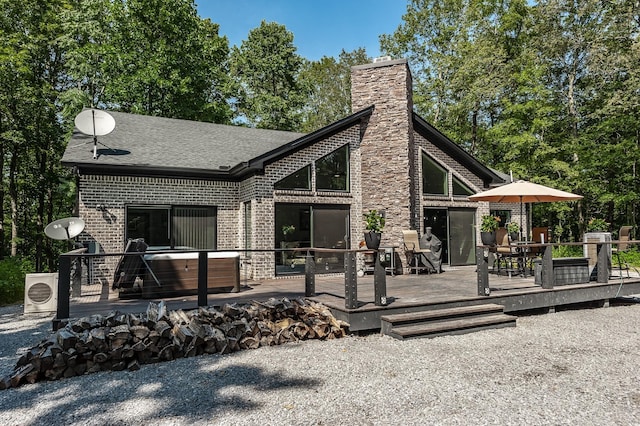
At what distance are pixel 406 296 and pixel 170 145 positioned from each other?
743 cm

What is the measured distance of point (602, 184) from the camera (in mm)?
17953

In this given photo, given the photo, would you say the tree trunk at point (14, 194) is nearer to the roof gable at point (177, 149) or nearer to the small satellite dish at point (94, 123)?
the roof gable at point (177, 149)

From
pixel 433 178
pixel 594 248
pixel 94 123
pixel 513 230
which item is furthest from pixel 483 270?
pixel 94 123

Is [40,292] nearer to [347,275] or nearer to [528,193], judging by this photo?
[347,275]

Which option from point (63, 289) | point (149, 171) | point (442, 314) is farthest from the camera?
point (149, 171)

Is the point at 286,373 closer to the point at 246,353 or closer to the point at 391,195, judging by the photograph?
the point at 246,353

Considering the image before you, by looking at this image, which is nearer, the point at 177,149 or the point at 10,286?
the point at 10,286

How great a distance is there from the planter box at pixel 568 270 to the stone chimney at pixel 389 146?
11.0ft

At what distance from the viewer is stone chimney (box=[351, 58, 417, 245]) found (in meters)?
10.0

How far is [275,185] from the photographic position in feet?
31.4

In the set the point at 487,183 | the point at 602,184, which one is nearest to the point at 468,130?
the point at 602,184

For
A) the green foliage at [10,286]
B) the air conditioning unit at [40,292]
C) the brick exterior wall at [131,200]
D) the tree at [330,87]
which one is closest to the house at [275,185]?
the brick exterior wall at [131,200]

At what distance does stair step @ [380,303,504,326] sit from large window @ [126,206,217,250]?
5749 mm

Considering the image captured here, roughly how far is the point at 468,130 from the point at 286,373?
20.9m
